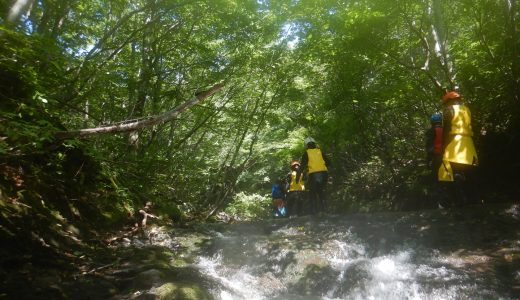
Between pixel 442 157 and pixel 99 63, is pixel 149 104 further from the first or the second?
pixel 442 157

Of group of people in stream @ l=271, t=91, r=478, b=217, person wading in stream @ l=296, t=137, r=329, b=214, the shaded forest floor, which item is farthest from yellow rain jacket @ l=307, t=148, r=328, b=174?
group of people in stream @ l=271, t=91, r=478, b=217

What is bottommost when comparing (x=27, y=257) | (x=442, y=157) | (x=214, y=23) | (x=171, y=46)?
(x=27, y=257)

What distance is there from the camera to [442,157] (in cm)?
662

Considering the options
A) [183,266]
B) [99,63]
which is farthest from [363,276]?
[99,63]

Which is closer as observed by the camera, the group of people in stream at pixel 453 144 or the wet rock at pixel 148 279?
the wet rock at pixel 148 279

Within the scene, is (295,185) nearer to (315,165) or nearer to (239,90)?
(315,165)

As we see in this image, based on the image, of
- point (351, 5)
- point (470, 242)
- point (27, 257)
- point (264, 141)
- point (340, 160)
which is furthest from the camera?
point (264, 141)

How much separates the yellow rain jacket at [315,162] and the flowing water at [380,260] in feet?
5.70

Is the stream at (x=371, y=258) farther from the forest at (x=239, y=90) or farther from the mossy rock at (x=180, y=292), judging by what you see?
the forest at (x=239, y=90)

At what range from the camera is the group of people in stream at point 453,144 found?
6309 mm

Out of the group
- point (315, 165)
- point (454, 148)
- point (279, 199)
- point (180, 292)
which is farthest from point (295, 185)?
point (180, 292)

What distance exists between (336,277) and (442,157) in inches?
129

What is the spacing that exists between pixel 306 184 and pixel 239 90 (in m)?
4.21

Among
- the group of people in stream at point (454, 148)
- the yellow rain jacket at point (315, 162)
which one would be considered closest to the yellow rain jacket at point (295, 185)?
the yellow rain jacket at point (315, 162)
